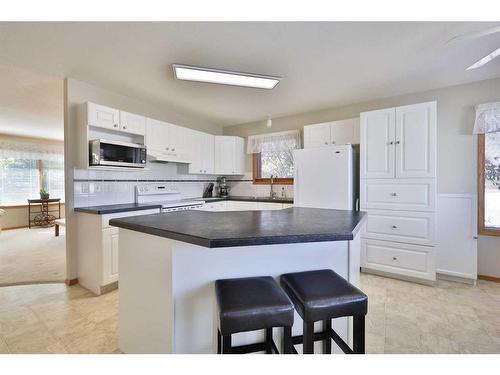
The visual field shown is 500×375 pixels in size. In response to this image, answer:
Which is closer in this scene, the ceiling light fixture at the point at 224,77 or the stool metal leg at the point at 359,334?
the stool metal leg at the point at 359,334

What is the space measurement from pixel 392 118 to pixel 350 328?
8.12ft

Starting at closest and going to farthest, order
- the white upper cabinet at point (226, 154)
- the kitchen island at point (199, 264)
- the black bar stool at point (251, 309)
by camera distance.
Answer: the black bar stool at point (251, 309) → the kitchen island at point (199, 264) → the white upper cabinet at point (226, 154)

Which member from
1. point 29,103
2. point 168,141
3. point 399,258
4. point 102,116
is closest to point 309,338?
point 399,258

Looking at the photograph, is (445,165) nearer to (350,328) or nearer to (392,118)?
(392,118)

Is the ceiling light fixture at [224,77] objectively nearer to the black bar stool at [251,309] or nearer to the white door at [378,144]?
the white door at [378,144]

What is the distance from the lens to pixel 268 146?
4504 millimetres

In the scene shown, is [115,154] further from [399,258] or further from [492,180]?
[492,180]

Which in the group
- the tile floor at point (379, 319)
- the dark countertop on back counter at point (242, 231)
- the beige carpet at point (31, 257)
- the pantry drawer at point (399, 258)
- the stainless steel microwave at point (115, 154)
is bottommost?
the tile floor at point (379, 319)

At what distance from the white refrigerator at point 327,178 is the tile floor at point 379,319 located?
3.49 ft

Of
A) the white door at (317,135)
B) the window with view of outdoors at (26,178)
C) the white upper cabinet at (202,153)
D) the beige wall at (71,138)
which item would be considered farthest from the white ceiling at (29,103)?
the white door at (317,135)

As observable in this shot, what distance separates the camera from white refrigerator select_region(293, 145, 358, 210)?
3096mm

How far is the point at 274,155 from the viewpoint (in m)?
4.56

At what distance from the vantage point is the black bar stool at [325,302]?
108 cm

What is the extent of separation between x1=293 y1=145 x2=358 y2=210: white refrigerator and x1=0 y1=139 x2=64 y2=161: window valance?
699cm
